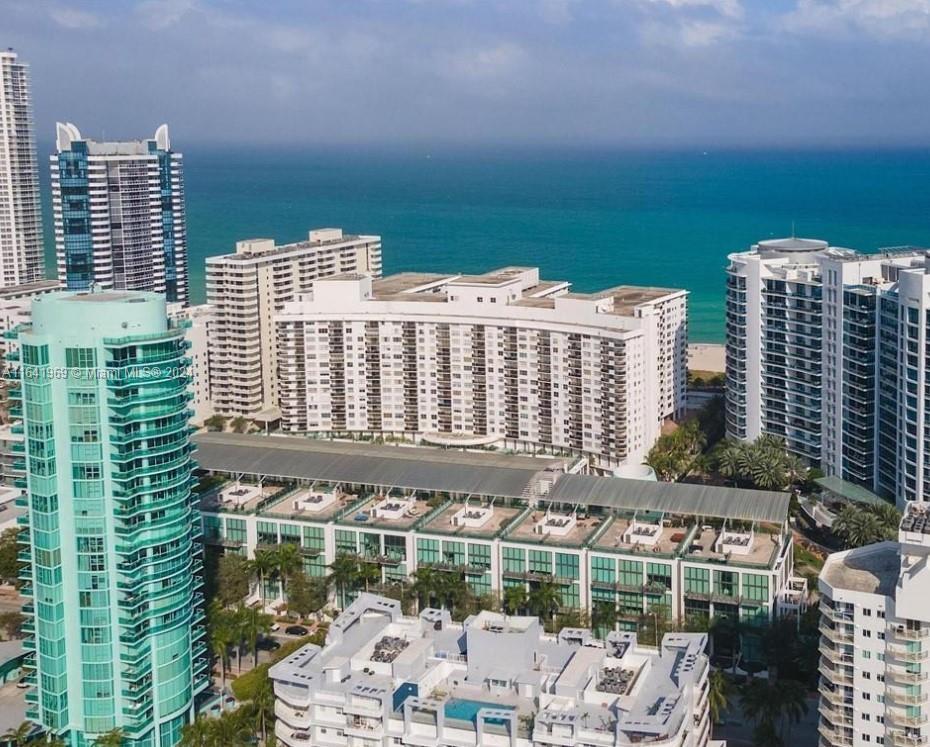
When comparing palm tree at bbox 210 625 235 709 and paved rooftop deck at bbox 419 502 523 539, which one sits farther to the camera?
paved rooftop deck at bbox 419 502 523 539

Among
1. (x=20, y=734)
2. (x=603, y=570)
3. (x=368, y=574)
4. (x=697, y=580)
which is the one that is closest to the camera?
(x=20, y=734)

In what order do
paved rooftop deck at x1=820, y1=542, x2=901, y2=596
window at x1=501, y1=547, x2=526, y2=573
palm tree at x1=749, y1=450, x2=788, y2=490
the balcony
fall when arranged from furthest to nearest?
palm tree at x1=749, y1=450, x2=788, y2=490, window at x1=501, y1=547, x2=526, y2=573, paved rooftop deck at x1=820, y1=542, x2=901, y2=596, the balcony

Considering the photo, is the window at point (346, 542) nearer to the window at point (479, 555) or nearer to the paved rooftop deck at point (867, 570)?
the window at point (479, 555)

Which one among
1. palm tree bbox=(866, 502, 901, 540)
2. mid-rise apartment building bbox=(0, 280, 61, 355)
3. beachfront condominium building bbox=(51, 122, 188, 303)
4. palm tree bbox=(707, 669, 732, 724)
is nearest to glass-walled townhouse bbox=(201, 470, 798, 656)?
palm tree bbox=(866, 502, 901, 540)

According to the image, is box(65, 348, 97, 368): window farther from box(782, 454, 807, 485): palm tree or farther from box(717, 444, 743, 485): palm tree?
box(782, 454, 807, 485): palm tree

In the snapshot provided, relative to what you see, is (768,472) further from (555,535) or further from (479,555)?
(479,555)

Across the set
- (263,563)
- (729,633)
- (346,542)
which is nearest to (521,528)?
(346,542)

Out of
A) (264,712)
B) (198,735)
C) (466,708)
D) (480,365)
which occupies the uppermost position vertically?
(480,365)
